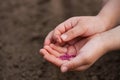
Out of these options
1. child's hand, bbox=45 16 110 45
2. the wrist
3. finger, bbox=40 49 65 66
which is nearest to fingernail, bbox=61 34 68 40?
child's hand, bbox=45 16 110 45

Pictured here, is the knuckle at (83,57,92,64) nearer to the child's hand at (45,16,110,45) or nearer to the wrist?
the child's hand at (45,16,110,45)

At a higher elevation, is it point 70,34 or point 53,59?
point 70,34

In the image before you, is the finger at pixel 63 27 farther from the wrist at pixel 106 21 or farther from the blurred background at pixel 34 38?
the blurred background at pixel 34 38

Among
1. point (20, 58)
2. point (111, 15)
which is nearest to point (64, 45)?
point (111, 15)

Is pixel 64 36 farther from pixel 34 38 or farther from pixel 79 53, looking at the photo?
pixel 34 38

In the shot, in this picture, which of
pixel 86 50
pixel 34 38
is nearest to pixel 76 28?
pixel 86 50
